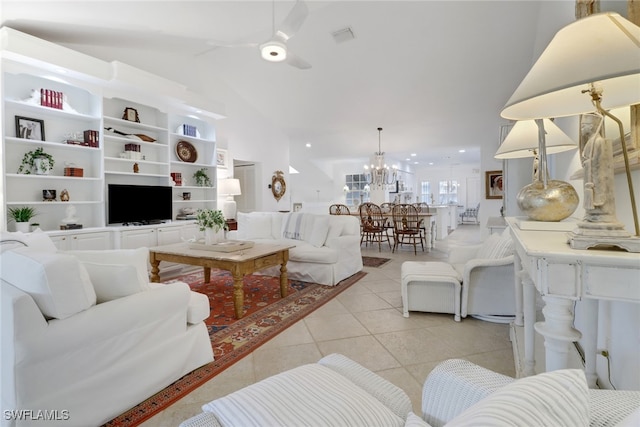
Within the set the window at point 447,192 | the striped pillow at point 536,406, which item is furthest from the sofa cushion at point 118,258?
the window at point 447,192

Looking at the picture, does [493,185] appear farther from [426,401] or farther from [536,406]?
[536,406]

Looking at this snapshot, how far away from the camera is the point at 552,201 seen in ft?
4.48

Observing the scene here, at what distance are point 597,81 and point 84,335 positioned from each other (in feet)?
7.16

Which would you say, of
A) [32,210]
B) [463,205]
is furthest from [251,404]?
[463,205]

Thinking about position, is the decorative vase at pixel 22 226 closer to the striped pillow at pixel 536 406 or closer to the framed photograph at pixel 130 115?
the framed photograph at pixel 130 115

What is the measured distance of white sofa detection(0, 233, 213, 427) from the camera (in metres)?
1.28

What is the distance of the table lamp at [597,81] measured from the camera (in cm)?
77

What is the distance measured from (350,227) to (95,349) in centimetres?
A: 332

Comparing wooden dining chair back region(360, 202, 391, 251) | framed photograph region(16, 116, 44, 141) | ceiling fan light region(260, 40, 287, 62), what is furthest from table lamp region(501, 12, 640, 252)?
wooden dining chair back region(360, 202, 391, 251)

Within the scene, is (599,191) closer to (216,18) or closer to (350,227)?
(350,227)

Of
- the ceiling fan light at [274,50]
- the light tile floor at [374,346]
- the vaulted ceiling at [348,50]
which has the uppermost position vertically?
the vaulted ceiling at [348,50]

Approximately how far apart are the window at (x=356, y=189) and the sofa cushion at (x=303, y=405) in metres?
11.0

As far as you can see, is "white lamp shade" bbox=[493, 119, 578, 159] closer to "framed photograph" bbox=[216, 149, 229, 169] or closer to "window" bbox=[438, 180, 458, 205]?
"framed photograph" bbox=[216, 149, 229, 169]

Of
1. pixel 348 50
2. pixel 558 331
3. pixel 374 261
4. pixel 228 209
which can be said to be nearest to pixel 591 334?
pixel 558 331
